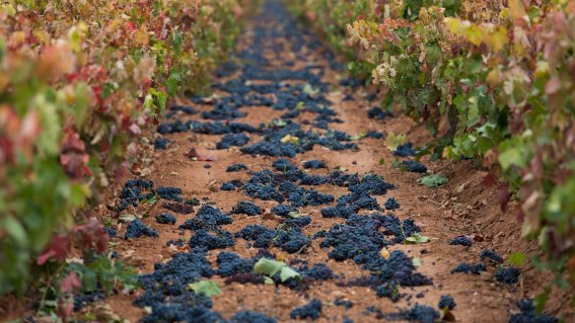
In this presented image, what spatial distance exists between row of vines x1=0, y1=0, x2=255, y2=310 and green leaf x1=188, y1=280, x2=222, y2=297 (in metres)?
0.52

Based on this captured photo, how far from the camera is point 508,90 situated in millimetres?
4930

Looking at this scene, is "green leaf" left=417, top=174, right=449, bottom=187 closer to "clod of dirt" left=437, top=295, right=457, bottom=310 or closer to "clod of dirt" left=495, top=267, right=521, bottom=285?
"clod of dirt" left=495, top=267, right=521, bottom=285

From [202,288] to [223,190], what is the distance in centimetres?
220

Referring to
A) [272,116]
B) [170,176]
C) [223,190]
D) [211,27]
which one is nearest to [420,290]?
[223,190]

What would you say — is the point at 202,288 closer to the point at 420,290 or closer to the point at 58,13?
the point at 420,290

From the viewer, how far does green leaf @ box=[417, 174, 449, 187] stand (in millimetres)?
7520

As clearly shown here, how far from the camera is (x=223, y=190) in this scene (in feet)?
24.0

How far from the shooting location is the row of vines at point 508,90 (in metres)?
4.25

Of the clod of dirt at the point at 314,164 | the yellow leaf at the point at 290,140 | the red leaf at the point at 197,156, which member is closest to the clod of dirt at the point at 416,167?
the clod of dirt at the point at 314,164

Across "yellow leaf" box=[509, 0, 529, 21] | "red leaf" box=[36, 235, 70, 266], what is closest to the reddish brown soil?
"red leaf" box=[36, 235, 70, 266]

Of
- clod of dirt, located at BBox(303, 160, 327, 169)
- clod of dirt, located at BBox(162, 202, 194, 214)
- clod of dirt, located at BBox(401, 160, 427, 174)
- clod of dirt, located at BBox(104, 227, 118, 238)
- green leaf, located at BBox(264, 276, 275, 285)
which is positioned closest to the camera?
green leaf, located at BBox(264, 276, 275, 285)

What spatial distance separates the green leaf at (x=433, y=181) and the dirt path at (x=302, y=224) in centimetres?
9

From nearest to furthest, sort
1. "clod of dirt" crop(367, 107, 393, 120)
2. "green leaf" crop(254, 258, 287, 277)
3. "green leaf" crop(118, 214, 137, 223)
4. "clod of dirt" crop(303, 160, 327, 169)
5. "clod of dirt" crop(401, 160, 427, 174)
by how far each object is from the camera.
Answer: "green leaf" crop(254, 258, 287, 277), "green leaf" crop(118, 214, 137, 223), "clod of dirt" crop(401, 160, 427, 174), "clod of dirt" crop(303, 160, 327, 169), "clod of dirt" crop(367, 107, 393, 120)

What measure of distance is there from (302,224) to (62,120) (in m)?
2.51
